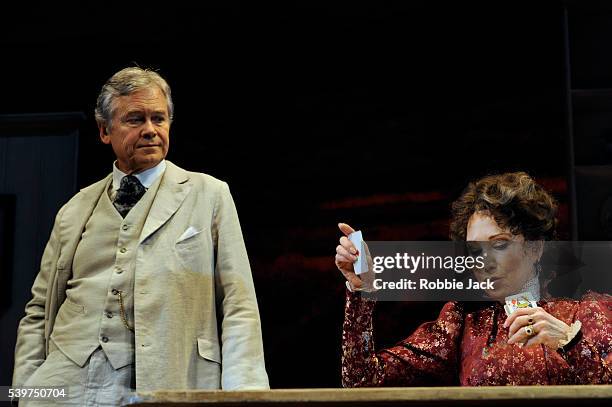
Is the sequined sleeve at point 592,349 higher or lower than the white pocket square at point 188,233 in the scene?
lower

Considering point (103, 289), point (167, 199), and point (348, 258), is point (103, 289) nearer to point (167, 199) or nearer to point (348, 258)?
point (167, 199)

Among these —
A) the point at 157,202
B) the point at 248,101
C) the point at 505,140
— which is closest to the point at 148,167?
the point at 157,202

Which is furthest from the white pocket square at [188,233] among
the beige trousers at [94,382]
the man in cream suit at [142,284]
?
the beige trousers at [94,382]

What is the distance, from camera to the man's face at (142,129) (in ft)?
9.38

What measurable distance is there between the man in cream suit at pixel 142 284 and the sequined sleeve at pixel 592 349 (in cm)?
81

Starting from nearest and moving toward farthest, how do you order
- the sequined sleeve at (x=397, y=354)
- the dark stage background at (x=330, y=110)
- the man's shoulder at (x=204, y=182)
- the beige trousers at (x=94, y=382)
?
the beige trousers at (x=94, y=382) < the sequined sleeve at (x=397, y=354) < the man's shoulder at (x=204, y=182) < the dark stage background at (x=330, y=110)

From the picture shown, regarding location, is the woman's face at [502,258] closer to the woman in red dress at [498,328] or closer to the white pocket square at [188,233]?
the woman in red dress at [498,328]

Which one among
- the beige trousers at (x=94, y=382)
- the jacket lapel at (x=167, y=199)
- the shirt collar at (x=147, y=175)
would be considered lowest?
the beige trousers at (x=94, y=382)

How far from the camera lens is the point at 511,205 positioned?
9.57 feet

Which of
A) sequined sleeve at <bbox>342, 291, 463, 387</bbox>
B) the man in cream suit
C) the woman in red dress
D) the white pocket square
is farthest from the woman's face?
the white pocket square

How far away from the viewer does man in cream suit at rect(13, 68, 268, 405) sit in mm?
2594

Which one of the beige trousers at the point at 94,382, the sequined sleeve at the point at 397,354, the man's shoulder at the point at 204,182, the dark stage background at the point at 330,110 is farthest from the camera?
the dark stage background at the point at 330,110

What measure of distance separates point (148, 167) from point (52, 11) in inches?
33.3

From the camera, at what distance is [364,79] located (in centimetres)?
319
